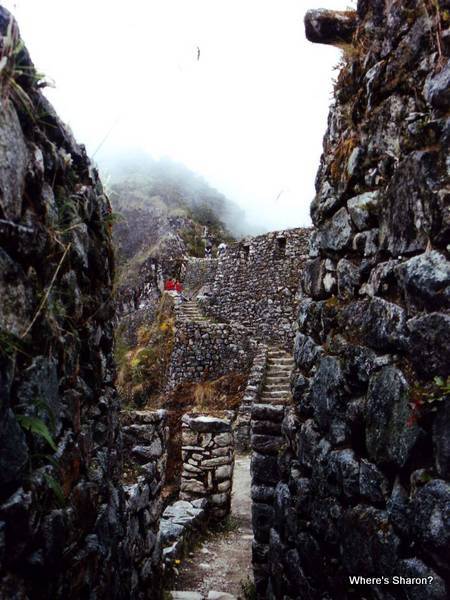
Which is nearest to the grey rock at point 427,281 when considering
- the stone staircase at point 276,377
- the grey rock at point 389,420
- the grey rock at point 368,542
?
the grey rock at point 389,420

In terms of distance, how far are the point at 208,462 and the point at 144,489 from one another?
124 inches

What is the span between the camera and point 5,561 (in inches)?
68.2

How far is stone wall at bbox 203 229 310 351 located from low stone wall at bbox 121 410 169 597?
32.8ft

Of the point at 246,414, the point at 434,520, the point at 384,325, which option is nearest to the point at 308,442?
the point at 384,325

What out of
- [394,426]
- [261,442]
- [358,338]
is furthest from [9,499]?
[261,442]

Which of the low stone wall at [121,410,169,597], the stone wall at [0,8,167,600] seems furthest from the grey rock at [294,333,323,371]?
the low stone wall at [121,410,169,597]

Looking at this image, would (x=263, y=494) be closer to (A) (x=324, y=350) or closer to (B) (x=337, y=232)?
(A) (x=324, y=350)

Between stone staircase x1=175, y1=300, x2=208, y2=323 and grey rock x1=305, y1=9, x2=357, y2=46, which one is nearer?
grey rock x1=305, y1=9, x2=357, y2=46

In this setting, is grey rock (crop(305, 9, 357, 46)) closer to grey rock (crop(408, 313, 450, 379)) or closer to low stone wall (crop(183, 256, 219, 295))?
grey rock (crop(408, 313, 450, 379))

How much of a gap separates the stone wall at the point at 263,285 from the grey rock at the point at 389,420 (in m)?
12.4

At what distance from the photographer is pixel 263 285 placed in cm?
1591

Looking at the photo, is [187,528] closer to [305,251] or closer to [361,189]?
[361,189]

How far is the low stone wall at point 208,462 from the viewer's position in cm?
726

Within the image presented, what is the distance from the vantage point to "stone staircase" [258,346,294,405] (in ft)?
35.6
